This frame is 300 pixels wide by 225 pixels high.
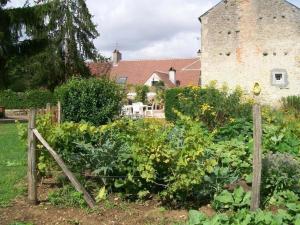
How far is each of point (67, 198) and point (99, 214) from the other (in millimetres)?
771

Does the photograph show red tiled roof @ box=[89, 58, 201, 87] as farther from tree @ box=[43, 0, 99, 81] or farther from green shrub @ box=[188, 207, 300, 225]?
green shrub @ box=[188, 207, 300, 225]

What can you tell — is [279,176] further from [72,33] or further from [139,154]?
[72,33]

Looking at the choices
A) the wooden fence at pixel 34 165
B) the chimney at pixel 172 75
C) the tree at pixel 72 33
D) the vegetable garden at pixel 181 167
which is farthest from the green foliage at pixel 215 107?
the chimney at pixel 172 75

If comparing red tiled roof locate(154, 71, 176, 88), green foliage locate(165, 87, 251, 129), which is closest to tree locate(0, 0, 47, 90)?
green foliage locate(165, 87, 251, 129)

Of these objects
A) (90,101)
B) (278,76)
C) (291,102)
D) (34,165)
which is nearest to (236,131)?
(34,165)

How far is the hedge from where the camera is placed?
3303 cm

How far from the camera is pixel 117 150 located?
692 cm

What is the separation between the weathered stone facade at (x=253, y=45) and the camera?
24.1m

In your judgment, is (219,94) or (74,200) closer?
(74,200)

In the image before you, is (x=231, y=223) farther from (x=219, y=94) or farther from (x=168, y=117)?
(x=168, y=117)

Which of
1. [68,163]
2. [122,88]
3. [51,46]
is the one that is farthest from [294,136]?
[51,46]

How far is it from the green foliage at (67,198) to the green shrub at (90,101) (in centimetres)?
722

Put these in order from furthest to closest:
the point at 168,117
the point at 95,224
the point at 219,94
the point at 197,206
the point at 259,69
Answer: the point at 259,69 < the point at 168,117 < the point at 219,94 < the point at 197,206 < the point at 95,224

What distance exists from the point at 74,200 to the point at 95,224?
891 millimetres
